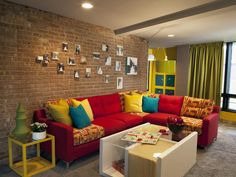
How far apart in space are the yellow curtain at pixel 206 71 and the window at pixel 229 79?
24 centimetres

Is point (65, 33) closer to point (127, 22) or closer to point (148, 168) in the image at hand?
point (127, 22)

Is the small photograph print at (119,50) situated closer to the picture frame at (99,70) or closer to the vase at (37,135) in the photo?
the picture frame at (99,70)

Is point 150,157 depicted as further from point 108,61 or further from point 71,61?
point 108,61

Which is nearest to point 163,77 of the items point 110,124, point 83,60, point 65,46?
point 83,60

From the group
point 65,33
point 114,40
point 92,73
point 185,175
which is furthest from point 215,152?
point 65,33

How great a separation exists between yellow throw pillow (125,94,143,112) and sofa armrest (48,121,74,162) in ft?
6.13

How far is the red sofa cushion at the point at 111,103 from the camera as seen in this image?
13.1 feet

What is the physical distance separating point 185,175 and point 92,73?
2.53 metres

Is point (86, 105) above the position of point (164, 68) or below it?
below

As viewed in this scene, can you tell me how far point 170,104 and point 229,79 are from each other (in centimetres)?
242

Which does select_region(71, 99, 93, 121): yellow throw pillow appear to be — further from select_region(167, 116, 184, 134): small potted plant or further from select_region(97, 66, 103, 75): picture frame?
select_region(167, 116, 184, 134): small potted plant

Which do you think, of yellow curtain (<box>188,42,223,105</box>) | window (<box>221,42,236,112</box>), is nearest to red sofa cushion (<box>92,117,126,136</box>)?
yellow curtain (<box>188,42,223,105</box>)

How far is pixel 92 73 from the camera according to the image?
398 centimetres

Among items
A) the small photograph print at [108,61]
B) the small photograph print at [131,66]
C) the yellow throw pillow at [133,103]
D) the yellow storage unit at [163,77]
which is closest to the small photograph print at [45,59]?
the small photograph print at [108,61]
